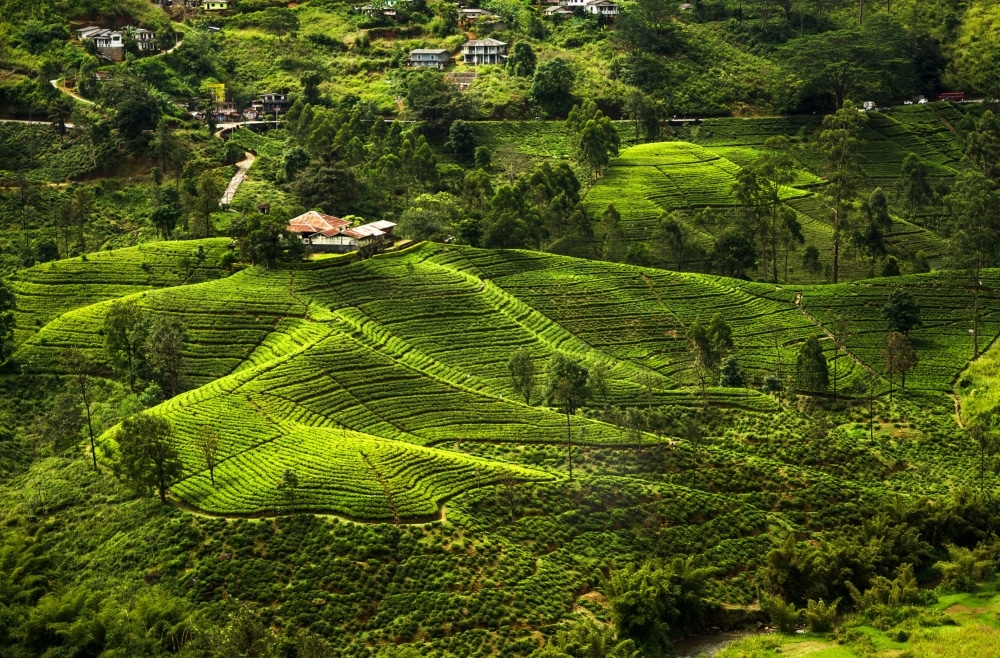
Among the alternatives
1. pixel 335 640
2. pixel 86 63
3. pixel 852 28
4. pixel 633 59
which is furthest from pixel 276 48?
pixel 335 640

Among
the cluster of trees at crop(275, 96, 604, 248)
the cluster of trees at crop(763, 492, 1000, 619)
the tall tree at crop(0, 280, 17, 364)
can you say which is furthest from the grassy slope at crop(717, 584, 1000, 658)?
the tall tree at crop(0, 280, 17, 364)

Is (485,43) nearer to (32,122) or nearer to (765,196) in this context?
(765,196)

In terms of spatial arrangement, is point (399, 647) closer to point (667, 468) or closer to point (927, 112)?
point (667, 468)

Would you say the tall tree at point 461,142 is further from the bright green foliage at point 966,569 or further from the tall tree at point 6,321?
the bright green foliage at point 966,569

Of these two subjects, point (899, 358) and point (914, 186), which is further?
point (914, 186)

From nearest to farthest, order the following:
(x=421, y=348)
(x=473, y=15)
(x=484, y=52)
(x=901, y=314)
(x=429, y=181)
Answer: (x=421, y=348) → (x=901, y=314) → (x=429, y=181) → (x=484, y=52) → (x=473, y=15)

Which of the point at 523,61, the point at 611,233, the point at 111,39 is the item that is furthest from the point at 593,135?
the point at 111,39

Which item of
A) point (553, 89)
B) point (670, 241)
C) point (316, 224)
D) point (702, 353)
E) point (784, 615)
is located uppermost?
point (553, 89)
